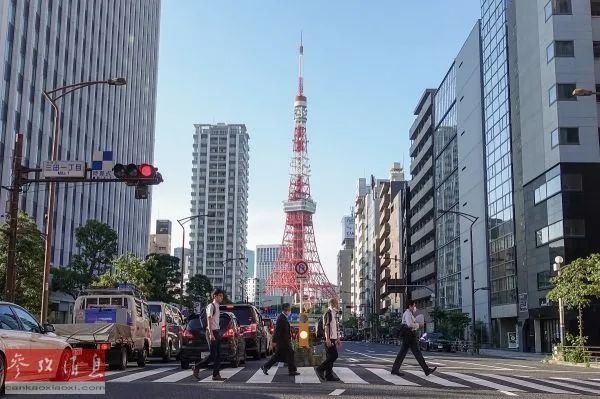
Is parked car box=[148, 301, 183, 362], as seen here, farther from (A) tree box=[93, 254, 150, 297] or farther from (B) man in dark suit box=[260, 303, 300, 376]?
(A) tree box=[93, 254, 150, 297]

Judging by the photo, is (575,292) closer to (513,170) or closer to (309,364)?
(309,364)

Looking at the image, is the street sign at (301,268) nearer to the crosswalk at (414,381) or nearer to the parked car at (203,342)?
the parked car at (203,342)

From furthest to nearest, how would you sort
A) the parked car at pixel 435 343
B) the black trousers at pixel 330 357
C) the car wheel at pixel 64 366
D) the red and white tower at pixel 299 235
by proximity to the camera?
the red and white tower at pixel 299 235
the parked car at pixel 435 343
the black trousers at pixel 330 357
the car wheel at pixel 64 366

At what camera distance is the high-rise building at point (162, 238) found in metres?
133

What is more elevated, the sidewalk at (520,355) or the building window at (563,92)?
the building window at (563,92)

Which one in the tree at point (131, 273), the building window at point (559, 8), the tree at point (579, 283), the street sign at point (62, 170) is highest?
the building window at point (559, 8)

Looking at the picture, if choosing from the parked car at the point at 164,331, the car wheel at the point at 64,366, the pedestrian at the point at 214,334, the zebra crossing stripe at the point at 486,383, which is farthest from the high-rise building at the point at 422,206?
the car wheel at the point at 64,366

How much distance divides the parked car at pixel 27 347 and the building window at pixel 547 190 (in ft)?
134

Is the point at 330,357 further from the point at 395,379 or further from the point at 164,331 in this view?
the point at 164,331

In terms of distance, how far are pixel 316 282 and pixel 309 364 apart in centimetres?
10621

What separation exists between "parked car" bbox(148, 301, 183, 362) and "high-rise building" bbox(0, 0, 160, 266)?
39.8ft

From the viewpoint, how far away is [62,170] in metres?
19.4

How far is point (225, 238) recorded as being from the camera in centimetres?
18712

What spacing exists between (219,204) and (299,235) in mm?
74311
